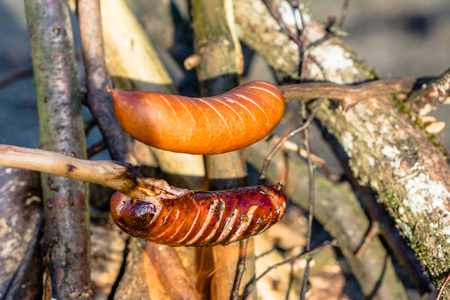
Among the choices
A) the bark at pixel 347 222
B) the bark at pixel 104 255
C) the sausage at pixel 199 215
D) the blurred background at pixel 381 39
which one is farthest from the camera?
the blurred background at pixel 381 39

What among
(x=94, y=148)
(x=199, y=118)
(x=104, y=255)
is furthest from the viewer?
(x=94, y=148)

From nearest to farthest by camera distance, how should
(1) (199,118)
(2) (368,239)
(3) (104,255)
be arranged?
1. (1) (199,118)
2. (3) (104,255)
3. (2) (368,239)

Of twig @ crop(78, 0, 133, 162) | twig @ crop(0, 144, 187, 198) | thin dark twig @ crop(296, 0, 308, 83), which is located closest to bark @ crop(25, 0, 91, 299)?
twig @ crop(78, 0, 133, 162)

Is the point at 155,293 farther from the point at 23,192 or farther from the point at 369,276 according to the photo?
the point at 369,276

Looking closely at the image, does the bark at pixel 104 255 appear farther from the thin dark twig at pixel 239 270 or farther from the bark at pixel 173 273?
the thin dark twig at pixel 239 270

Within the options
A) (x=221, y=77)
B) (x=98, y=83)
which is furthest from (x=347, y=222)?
(x=98, y=83)

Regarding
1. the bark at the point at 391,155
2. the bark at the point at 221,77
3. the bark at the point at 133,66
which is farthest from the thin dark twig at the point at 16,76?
the bark at the point at 391,155

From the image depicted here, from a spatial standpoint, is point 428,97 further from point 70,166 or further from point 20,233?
point 20,233
